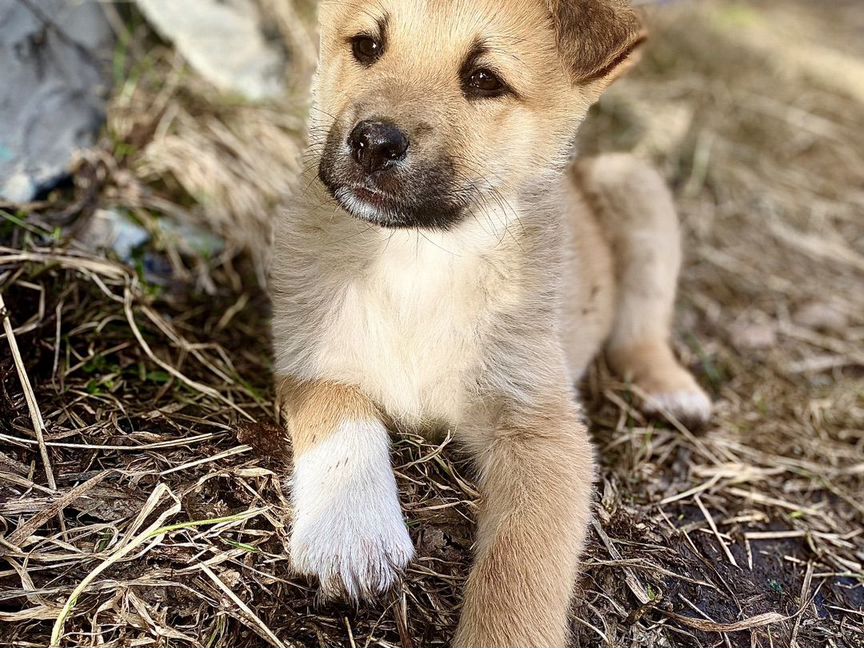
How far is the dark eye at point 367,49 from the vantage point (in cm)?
290

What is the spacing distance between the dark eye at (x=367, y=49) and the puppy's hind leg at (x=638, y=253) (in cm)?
200

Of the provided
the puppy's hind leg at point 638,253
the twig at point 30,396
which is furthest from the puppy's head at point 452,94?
the puppy's hind leg at point 638,253

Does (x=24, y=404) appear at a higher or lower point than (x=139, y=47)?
lower

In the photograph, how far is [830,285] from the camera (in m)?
5.70

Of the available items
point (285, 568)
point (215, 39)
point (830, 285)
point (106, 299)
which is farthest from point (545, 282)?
point (830, 285)

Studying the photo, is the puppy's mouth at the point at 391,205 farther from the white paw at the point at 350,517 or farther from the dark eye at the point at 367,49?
the white paw at the point at 350,517

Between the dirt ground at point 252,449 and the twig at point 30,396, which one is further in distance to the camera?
the twig at point 30,396

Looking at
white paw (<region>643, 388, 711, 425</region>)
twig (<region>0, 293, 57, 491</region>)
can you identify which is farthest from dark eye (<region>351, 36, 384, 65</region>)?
white paw (<region>643, 388, 711, 425</region>)

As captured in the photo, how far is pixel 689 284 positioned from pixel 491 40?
3244 mm

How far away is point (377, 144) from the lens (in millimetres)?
2523

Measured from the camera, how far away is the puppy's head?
262cm

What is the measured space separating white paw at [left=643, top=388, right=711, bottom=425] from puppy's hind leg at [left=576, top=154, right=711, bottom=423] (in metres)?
0.30

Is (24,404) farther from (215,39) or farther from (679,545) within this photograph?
(215,39)

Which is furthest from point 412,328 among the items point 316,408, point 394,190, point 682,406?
point 682,406
